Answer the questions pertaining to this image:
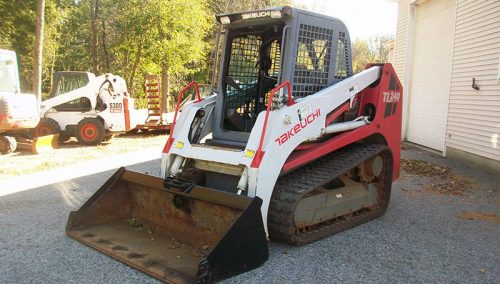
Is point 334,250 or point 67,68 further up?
point 67,68

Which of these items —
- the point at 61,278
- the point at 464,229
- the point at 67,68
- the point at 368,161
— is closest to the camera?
the point at 61,278

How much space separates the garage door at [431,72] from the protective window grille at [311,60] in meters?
6.87

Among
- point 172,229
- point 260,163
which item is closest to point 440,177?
point 260,163

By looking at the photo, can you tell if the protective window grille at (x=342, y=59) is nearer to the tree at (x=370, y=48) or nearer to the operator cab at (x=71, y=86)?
the operator cab at (x=71, y=86)

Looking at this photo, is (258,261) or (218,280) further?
(258,261)

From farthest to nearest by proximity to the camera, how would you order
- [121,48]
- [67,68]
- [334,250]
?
[67,68] < [121,48] < [334,250]

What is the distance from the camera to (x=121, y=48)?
22.3 meters

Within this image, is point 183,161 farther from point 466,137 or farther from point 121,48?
point 121,48

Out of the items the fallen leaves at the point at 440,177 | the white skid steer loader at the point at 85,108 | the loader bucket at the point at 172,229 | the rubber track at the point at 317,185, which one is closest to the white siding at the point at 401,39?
the fallen leaves at the point at 440,177

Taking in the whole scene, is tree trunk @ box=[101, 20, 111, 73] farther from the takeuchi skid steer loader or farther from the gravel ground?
the takeuchi skid steer loader

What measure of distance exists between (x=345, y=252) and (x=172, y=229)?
6.01 ft

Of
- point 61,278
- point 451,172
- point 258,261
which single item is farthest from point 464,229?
point 61,278

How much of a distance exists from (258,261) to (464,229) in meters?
2.89

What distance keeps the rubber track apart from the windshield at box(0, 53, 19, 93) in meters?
9.49
